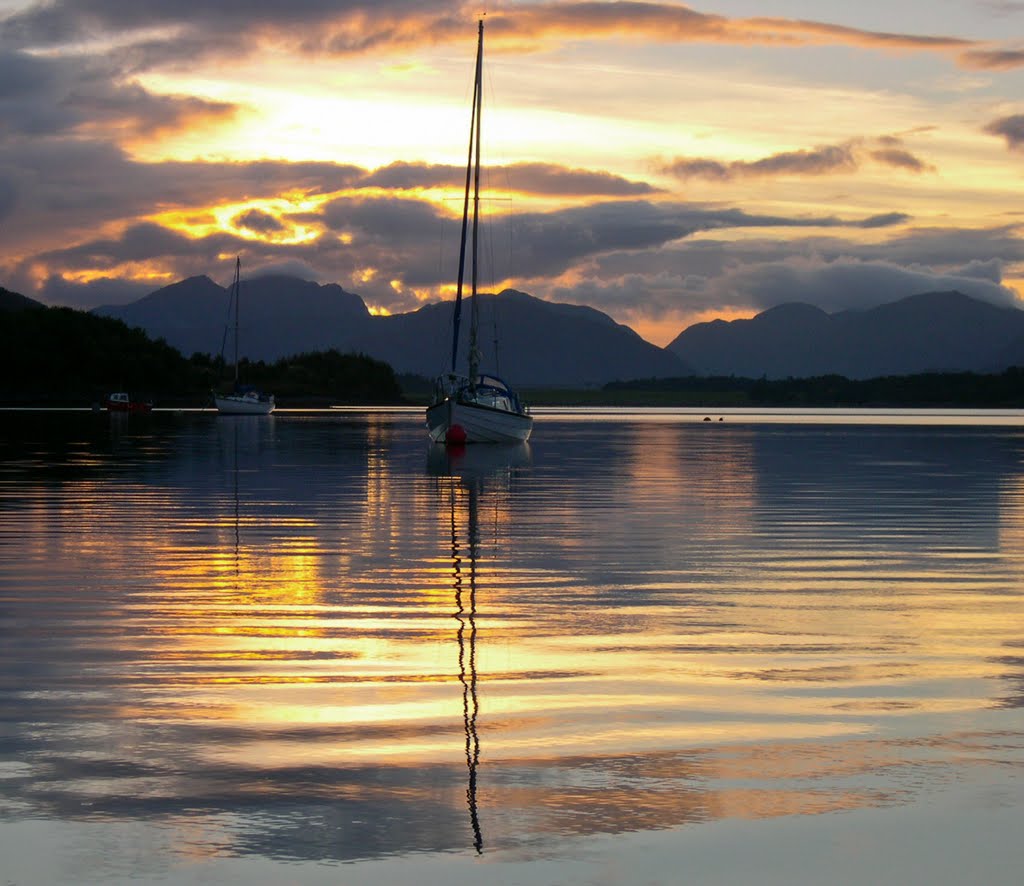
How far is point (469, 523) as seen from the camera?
104 feet

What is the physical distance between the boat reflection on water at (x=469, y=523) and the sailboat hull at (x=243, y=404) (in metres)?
82.6

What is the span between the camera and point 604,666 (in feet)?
48.8

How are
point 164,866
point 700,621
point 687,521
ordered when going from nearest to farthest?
point 164,866
point 700,621
point 687,521

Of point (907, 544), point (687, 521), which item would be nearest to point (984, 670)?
point (907, 544)

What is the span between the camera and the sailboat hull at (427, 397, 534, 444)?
236 ft

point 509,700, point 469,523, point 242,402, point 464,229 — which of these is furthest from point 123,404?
point 509,700

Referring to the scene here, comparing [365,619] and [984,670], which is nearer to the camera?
[984,670]

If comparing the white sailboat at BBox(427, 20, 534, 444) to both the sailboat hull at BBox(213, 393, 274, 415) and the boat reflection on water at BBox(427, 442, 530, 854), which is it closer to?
the boat reflection on water at BBox(427, 442, 530, 854)

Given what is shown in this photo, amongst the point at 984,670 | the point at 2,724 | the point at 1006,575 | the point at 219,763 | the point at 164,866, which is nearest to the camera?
the point at 164,866

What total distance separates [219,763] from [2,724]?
237 cm

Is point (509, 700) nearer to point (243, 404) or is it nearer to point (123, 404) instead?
point (243, 404)

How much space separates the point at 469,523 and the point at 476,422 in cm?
4124

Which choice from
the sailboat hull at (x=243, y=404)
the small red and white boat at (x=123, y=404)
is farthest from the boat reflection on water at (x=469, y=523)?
the small red and white boat at (x=123, y=404)

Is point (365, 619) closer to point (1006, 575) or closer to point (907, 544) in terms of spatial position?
A: point (1006, 575)
